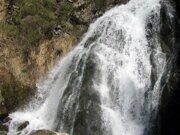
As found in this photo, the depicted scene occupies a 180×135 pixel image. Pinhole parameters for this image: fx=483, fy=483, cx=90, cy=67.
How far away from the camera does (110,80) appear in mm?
23047

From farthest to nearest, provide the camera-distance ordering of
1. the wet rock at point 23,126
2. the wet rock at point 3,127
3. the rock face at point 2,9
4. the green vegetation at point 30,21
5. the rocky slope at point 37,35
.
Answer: the rock face at point 2,9 → the green vegetation at point 30,21 → the rocky slope at point 37,35 → the wet rock at point 3,127 → the wet rock at point 23,126

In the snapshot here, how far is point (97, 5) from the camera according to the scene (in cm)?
2720

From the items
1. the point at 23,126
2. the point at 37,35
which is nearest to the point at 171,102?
the point at 23,126

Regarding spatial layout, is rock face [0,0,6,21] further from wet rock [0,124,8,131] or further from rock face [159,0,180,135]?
rock face [159,0,180,135]

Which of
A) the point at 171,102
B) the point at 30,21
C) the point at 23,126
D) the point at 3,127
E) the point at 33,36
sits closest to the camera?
the point at 171,102

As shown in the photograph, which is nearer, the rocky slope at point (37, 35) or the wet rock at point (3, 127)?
the wet rock at point (3, 127)

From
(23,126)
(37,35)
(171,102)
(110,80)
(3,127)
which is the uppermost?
(37,35)

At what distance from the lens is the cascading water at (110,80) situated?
2188 centimetres

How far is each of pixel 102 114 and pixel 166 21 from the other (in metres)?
5.70

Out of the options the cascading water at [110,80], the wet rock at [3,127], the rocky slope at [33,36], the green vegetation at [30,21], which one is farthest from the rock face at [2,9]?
the wet rock at [3,127]

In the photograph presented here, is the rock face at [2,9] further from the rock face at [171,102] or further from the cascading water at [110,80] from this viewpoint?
the rock face at [171,102]

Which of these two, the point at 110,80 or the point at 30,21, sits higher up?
the point at 30,21

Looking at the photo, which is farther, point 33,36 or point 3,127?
point 33,36

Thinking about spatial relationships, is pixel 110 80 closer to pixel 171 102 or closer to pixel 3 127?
pixel 171 102
